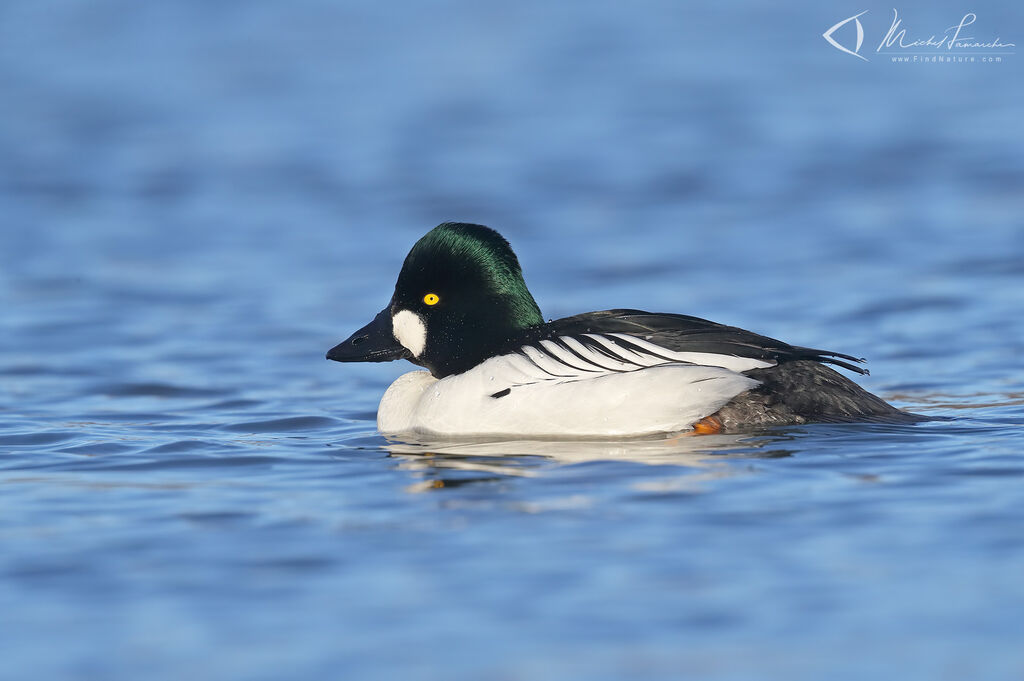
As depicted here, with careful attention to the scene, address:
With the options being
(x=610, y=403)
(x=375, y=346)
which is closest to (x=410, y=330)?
(x=375, y=346)

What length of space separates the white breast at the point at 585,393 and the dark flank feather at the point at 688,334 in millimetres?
80

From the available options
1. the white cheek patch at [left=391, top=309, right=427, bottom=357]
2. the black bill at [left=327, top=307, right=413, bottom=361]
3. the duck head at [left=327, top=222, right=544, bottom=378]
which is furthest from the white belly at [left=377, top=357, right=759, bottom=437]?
the black bill at [left=327, top=307, right=413, bottom=361]

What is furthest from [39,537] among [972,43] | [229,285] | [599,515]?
[972,43]

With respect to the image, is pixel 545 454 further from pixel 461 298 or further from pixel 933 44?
pixel 933 44

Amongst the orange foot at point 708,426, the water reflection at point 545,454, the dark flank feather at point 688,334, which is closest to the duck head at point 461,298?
the dark flank feather at point 688,334

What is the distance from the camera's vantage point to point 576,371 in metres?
7.70

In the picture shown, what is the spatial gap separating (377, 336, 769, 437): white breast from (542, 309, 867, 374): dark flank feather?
0.26 ft

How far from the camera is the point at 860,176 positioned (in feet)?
52.5

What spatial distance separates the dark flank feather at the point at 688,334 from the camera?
25.2 ft

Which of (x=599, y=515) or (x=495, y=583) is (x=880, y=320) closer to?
(x=599, y=515)

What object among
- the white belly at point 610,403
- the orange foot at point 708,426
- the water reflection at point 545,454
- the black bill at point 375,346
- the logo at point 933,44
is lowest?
the water reflection at point 545,454

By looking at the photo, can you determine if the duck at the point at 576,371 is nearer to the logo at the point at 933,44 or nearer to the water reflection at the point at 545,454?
the water reflection at the point at 545,454

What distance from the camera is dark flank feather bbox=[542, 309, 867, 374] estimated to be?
25.2ft

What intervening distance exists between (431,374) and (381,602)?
3.75 metres
